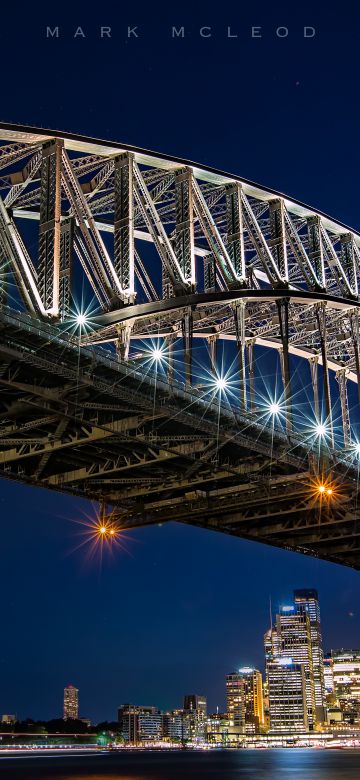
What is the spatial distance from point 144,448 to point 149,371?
8.19 metres

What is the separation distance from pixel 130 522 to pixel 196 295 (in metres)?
16.6

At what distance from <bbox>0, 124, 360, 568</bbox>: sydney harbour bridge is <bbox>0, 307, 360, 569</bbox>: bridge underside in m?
0.10

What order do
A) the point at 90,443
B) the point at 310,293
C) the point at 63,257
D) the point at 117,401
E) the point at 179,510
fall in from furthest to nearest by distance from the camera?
the point at 310,293 → the point at 179,510 → the point at 63,257 → the point at 90,443 → the point at 117,401

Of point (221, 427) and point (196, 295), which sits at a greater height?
point (196, 295)

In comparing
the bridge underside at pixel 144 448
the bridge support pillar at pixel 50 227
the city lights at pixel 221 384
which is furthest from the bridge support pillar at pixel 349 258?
the bridge support pillar at pixel 50 227

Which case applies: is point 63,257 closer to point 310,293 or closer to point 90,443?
point 90,443

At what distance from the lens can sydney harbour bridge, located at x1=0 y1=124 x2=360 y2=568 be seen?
4019cm

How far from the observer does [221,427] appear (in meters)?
45.4

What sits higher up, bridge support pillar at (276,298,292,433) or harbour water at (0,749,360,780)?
bridge support pillar at (276,298,292,433)

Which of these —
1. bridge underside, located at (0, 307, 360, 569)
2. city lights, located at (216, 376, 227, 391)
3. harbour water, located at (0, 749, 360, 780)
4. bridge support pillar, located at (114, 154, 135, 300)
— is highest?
bridge support pillar, located at (114, 154, 135, 300)

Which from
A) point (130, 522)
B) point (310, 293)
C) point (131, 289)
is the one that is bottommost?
point (130, 522)

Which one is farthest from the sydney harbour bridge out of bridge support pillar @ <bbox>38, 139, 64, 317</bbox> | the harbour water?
the harbour water

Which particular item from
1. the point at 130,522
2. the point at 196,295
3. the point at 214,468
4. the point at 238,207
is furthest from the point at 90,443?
the point at 238,207

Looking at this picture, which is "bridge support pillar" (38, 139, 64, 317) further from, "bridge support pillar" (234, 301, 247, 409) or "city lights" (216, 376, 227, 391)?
"bridge support pillar" (234, 301, 247, 409)
